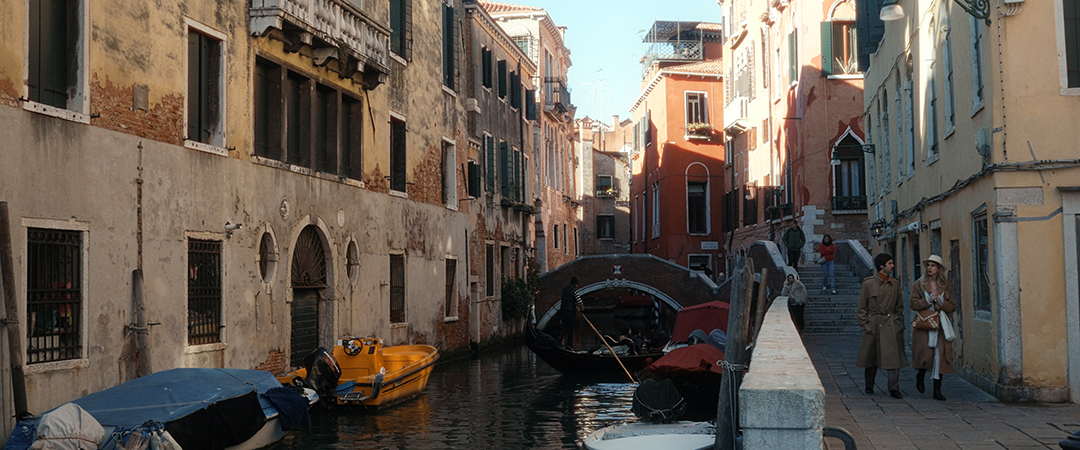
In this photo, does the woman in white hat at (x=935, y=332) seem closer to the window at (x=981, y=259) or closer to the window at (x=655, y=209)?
the window at (x=981, y=259)

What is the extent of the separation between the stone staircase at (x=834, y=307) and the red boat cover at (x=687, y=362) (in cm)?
659

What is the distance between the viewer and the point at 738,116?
98.6 feet

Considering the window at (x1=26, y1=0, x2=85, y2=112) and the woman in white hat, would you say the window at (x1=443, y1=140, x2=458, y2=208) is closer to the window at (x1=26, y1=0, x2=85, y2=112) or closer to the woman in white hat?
the window at (x1=26, y1=0, x2=85, y2=112)

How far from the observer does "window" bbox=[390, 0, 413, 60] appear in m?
16.2

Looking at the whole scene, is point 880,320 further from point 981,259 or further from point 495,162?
point 495,162

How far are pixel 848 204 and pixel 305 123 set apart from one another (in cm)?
1350

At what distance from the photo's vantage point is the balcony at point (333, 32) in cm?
1188

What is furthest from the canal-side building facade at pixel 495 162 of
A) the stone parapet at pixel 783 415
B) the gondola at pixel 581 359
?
the stone parapet at pixel 783 415

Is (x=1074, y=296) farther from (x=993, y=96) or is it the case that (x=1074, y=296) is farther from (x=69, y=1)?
(x=69, y=1)

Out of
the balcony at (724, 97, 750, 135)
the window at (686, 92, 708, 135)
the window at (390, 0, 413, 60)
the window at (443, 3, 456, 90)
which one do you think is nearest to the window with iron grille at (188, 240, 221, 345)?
the window at (390, 0, 413, 60)

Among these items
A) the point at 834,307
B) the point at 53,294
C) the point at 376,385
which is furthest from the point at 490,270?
the point at 53,294

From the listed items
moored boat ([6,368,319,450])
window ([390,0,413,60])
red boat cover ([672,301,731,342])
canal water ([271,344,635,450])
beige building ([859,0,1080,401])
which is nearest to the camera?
moored boat ([6,368,319,450])

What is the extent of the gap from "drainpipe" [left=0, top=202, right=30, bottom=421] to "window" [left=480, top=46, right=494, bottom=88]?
1441cm

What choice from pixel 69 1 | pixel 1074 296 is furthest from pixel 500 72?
pixel 1074 296
